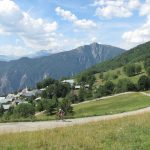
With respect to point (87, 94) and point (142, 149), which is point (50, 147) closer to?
point (142, 149)

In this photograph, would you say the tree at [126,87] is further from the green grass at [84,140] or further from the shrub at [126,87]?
the green grass at [84,140]

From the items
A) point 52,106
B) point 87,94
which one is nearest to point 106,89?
point 87,94

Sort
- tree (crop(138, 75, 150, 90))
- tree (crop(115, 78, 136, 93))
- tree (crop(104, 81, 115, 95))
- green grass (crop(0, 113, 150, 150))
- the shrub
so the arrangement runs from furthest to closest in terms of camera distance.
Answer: tree (crop(104, 81, 115, 95)) → the shrub → tree (crop(115, 78, 136, 93)) → tree (crop(138, 75, 150, 90)) → green grass (crop(0, 113, 150, 150))

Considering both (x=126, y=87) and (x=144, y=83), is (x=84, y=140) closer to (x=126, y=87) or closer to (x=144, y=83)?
Answer: (x=144, y=83)

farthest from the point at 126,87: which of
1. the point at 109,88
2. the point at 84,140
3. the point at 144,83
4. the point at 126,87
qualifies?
the point at 84,140

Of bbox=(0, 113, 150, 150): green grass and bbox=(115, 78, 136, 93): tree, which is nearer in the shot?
bbox=(0, 113, 150, 150): green grass

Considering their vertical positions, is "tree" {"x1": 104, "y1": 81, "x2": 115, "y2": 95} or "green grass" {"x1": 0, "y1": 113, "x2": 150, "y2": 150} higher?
"tree" {"x1": 104, "y1": 81, "x2": 115, "y2": 95}

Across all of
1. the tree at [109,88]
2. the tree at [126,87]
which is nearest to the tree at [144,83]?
the tree at [126,87]

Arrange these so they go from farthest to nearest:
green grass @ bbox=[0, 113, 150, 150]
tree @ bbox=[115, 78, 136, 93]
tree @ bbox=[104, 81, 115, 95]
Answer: tree @ bbox=[104, 81, 115, 95]
tree @ bbox=[115, 78, 136, 93]
green grass @ bbox=[0, 113, 150, 150]

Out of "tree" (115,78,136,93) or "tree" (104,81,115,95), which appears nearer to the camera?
"tree" (115,78,136,93)

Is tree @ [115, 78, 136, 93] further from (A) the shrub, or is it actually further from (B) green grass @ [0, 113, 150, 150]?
(B) green grass @ [0, 113, 150, 150]

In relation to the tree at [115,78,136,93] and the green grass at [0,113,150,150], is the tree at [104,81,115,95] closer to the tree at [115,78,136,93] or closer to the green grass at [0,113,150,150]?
the tree at [115,78,136,93]

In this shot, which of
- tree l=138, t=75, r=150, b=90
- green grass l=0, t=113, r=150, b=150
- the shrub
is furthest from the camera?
the shrub

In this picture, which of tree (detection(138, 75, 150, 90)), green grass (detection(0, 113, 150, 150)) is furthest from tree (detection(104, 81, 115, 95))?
green grass (detection(0, 113, 150, 150))
